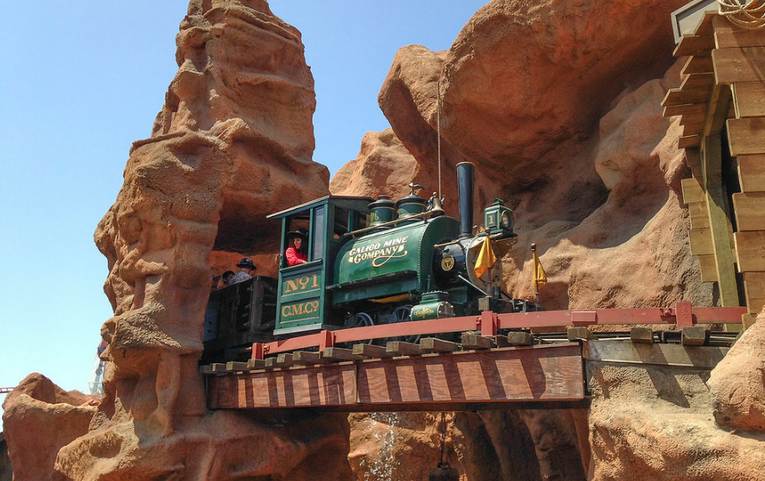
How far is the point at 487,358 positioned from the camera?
630cm

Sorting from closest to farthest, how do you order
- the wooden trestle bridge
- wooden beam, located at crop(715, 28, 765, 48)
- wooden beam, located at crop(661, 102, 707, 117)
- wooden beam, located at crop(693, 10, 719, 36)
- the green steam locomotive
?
the wooden trestle bridge → wooden beam, located at crop(715, 28, 765, 48) → wooden beam, located at crop(693, 10, 719, 36) → wooden beam, located at crop(661, 102, 707, 117) → the green steam locomotive

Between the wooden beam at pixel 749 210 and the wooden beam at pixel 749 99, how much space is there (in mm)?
668

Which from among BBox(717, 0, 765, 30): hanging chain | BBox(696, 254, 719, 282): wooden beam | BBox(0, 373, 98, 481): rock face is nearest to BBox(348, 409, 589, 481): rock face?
BBox(696, 254, 719, 282): wooden beam

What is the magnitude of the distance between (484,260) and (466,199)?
1339 mm

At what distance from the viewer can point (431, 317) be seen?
759 centimetres

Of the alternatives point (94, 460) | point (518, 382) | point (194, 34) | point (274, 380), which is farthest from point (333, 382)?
point (194, 34)

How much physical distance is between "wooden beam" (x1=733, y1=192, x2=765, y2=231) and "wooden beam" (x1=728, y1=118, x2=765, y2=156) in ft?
1.20

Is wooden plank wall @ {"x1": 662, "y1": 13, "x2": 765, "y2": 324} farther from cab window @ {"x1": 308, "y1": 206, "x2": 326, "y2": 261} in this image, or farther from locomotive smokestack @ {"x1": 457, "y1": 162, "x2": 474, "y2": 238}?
cab window @ {"x1": 308, "y1": 206, "x2": 326, "y2": 261}

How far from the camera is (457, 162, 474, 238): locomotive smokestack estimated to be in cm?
854

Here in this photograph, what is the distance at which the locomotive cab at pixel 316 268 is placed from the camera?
9.28m

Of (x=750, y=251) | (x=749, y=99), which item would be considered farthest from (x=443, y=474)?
(x=749, y=99)

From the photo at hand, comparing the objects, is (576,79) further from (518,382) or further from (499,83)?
(518,382)

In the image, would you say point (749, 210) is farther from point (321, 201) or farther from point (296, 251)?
point (296, 251)

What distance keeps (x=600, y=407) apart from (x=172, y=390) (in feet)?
19.3
